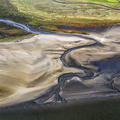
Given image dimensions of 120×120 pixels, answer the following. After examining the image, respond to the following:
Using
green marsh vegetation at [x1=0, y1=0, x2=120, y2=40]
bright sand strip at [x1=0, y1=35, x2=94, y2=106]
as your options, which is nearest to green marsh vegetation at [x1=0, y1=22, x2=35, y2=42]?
green marsh vegetation at [x1=0, y1=0, x2=120, y2=40]

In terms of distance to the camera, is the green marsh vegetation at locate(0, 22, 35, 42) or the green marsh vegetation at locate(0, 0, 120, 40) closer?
the green marsh vegetation at locate(0, 22, 35, 42)

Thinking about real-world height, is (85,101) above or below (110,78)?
below

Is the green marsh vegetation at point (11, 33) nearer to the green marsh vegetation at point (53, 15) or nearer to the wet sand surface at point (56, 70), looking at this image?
the green marsh vegetation at point (53, 15)

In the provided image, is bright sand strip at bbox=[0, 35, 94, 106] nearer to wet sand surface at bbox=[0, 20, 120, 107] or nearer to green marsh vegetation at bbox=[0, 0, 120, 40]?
wet sand surface at bbox=[0, 20, 120, 107]

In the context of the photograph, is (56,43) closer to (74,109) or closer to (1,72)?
(1,72)

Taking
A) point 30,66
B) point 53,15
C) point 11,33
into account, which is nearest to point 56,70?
point 30,66

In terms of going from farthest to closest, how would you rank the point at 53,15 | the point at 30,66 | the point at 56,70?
the point at 53,15 < the point at 30,66 < the point at 56,70

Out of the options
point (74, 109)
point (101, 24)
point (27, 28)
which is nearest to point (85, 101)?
point (74, 109)

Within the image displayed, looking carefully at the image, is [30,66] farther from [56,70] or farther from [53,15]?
[53,15]

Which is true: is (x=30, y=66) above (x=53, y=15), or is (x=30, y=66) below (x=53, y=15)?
below
